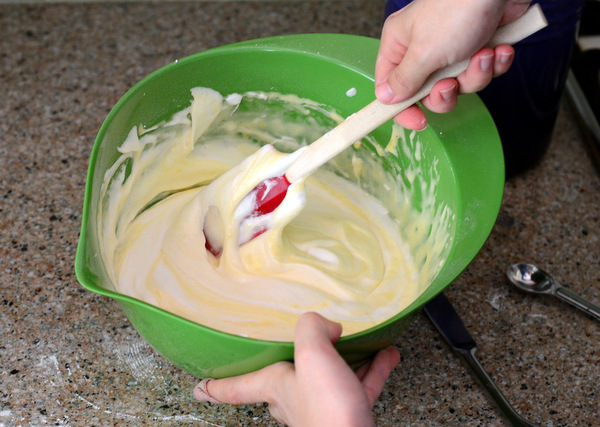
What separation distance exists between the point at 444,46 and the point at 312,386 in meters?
0.46

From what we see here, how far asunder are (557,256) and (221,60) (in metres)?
0.68

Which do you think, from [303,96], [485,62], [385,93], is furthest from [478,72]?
[303,96]

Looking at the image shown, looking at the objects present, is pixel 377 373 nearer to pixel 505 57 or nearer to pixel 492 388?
pixel 492 388

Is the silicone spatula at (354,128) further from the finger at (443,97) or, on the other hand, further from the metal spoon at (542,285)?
the metal spoon at (542,285)

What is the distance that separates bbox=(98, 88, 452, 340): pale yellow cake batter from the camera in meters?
1.05

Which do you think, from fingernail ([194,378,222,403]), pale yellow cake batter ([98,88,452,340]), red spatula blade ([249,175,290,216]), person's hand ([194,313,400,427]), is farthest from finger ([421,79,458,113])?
fingernail ([194,378,222,403])

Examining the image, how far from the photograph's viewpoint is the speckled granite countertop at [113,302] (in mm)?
972

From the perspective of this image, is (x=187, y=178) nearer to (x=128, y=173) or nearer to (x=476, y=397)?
(x=128, y=173)

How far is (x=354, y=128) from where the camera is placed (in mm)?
959

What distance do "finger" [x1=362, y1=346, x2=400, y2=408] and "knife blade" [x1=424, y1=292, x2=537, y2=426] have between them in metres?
0.16

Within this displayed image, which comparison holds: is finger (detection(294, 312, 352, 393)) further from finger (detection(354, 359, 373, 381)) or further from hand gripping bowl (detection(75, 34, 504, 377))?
finger (detection(354, 359, 373, 381))

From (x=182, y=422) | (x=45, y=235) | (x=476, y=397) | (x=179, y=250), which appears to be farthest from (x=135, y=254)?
(x=476, y=397)

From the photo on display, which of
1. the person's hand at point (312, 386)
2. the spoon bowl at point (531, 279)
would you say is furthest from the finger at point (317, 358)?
the spoon bowl at point (531, 279)

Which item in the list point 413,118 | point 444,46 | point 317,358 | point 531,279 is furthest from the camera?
point 531,279
